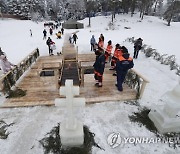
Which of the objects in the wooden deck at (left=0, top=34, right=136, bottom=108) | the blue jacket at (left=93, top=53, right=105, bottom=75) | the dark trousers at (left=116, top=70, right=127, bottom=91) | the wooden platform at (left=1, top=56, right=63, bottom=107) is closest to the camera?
the wooden platform at (left=1, top=56, right=63, bottom=107)

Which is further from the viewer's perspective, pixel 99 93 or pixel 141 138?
pixel 99 93

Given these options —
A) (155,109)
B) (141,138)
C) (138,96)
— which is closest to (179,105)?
(155,109)

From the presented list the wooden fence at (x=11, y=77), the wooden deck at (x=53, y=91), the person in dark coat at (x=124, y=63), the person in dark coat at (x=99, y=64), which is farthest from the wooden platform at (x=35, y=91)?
the person in dark coat at (x=124, y=63)

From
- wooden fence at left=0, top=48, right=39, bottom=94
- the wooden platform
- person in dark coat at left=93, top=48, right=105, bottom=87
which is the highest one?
person in dark coat at left=93, top=48, right=105, bottom=87

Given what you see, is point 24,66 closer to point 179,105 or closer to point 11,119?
point 11,119

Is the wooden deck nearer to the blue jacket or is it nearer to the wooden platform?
the wooden platform

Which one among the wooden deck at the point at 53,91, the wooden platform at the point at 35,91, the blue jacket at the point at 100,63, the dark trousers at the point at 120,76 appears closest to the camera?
the wooden platform at the point at 35,91

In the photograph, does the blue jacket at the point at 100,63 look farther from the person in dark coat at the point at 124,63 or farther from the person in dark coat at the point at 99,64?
the person in dark coat at the point at 124,63

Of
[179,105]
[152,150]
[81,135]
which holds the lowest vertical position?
[152,150]

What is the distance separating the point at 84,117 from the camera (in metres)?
4.79

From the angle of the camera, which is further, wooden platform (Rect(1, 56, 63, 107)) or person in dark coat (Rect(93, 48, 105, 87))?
person in dark coat (Rect(93, 48, 105, 87))

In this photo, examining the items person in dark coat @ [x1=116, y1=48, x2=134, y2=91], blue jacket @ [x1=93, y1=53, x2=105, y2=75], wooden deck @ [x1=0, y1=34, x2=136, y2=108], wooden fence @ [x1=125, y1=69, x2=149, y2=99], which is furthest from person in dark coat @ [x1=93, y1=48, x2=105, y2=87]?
wooden fence @ [x1=125, y1=69, x2=149, y2=99]

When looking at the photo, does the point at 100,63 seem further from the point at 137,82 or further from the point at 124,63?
the point at 137,82

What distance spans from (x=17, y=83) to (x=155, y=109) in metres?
5.63
